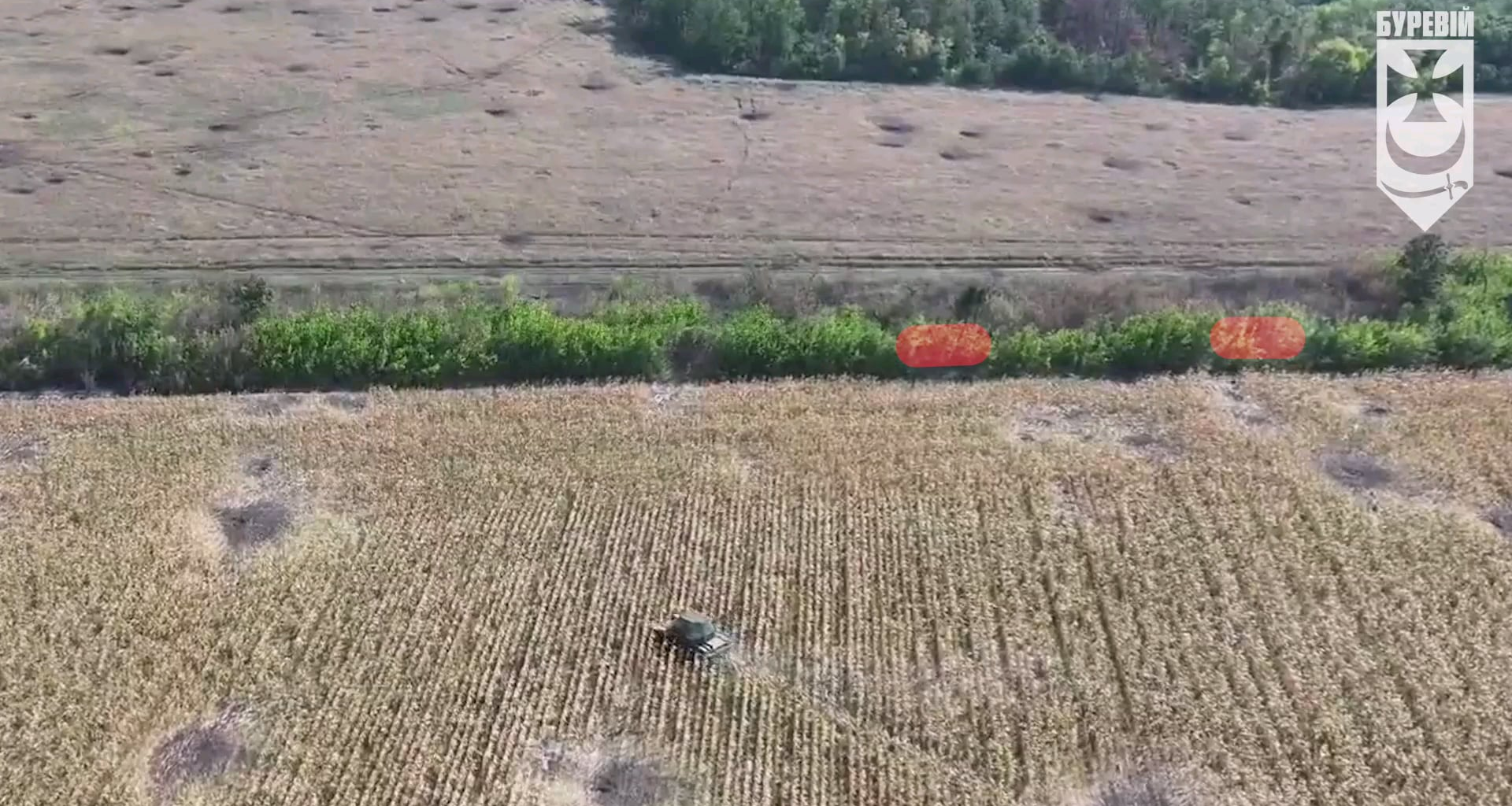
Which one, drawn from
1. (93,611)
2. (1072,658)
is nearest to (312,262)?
(93,611)

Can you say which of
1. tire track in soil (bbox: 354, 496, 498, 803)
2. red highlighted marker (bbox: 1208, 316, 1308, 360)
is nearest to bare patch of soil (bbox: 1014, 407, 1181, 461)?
red highlighted marker (bbox: 1208, 316, 1308, 360)

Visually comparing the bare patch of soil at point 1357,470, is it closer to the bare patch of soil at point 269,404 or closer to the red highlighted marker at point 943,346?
the red highlighted marker at point 943,346

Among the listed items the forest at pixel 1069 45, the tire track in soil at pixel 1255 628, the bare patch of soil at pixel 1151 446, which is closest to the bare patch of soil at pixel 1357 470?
the tire track in soil at pixel 1255 628

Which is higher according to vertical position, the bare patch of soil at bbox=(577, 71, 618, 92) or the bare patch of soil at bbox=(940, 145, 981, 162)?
the bare patch of soil at bbox=(577, 71, 618, 92)

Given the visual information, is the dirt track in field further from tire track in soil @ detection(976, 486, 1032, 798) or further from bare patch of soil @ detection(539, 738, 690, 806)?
bare patch of soil @ detection(539, 738, 690, 806)

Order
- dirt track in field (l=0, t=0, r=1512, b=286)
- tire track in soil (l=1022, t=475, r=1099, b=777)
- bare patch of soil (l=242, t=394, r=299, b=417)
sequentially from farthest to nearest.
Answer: dirt track in field (l=0, t=0, r=1512, b=286)
bare patch of soil (l=242, t=394, r=299, b=417)
tire track in soil (l=1022, t=475, r=1099, b=777)

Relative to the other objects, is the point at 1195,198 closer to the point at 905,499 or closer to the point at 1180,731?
the point at 905,499
